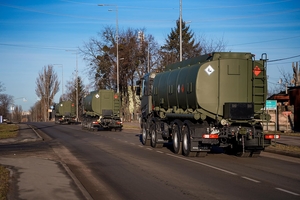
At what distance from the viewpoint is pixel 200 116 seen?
17531 millimetres

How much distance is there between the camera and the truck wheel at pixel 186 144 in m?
18.3

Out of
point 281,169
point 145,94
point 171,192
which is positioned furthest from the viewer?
point 145,94

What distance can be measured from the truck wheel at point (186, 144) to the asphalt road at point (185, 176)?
37 cm

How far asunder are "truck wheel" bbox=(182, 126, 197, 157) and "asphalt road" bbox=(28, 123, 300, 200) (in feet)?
1.21

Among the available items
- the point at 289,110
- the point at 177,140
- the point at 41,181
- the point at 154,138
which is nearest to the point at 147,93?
the point at 154,138

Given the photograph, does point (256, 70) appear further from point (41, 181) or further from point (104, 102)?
point (104, 102)

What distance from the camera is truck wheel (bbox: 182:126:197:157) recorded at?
18.3m

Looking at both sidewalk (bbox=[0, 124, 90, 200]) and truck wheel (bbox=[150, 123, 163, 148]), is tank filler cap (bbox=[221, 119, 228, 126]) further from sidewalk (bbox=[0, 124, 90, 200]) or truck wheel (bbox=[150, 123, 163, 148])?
truck wheel (bbox=[150, 123, 163, 148])

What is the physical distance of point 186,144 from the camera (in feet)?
61.1

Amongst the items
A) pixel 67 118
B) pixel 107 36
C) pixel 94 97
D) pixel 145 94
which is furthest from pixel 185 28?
pixel 145 94

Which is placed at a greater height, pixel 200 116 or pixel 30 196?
pixel 200 116

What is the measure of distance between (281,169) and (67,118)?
188 feet

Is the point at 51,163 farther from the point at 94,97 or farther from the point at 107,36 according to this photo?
the point at 107,36

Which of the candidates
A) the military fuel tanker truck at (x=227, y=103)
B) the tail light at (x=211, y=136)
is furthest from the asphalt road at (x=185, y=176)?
the tail light at (x=211, y=136)
